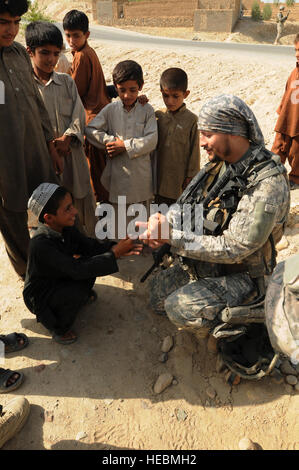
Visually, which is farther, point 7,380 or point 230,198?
point 7,380

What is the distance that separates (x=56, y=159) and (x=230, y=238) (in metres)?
1.75

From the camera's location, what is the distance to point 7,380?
7.72 feet

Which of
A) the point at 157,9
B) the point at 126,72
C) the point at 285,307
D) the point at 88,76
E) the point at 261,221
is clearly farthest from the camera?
the point at 157,9

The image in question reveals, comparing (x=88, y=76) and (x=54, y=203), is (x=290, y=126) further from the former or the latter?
(x=54, y=203)

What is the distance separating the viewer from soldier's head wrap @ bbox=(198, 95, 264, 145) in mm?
2031

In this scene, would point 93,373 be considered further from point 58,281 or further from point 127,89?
point 127,89

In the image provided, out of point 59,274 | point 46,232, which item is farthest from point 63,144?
point 59,274

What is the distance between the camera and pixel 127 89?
2961 millimetres

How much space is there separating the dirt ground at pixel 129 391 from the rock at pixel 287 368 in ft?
0.28

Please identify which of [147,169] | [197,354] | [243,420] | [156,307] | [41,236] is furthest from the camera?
[147,169]

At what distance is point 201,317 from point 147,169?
1.58m

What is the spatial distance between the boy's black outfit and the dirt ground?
0.92 feet

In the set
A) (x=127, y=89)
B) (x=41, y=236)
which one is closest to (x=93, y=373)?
(x=41, y=236)

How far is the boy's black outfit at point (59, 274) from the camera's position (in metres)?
2.40
